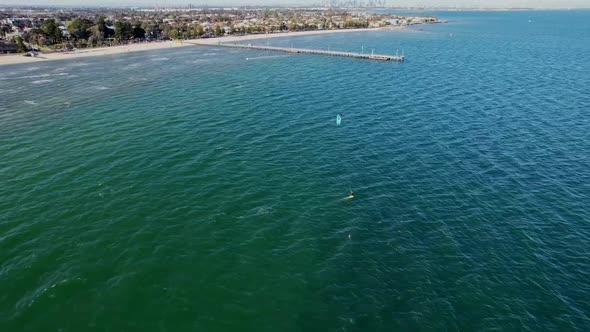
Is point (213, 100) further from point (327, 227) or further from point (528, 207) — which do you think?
point (528, 207)

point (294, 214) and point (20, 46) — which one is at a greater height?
point (20, 46)

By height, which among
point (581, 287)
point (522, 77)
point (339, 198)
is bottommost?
point (581, 287)

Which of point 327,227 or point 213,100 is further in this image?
point 213,100

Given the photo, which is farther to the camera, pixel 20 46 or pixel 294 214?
pixel 20 46

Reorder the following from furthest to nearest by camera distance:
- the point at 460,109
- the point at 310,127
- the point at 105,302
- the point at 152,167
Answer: the point at 460,109 → the point at 310,127 → the point at 152,167 → the point at 105,302

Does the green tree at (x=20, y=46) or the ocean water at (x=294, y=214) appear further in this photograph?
the green tree at (x=20, y=46)

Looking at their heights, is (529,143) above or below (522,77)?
below

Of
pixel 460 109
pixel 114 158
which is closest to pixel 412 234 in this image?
pixel 114 158

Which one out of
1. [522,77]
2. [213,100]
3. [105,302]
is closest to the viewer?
[105,302]
